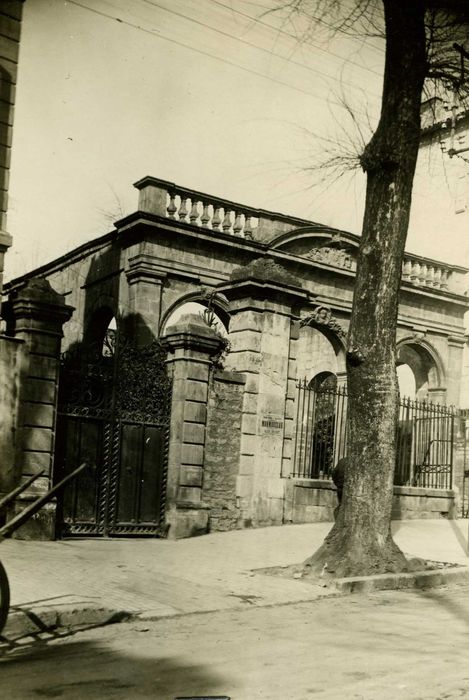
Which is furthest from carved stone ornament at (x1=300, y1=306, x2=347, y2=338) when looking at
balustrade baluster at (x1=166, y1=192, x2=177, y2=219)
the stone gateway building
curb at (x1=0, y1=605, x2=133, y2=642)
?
curb at (x1=0, y1=605, x2=133, y2=642)

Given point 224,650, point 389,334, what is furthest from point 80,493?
point 224,650

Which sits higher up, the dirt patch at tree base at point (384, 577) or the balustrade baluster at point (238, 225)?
the balustrade baluster at point (238, 225)

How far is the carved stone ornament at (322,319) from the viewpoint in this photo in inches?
632

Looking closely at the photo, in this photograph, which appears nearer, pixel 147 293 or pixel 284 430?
pixel 284 430

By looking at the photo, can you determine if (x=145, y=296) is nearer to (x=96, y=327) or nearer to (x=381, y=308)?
(x=96, y=327)

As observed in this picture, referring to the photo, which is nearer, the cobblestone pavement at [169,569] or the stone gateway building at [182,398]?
the cobblestone pavement at [169,569]

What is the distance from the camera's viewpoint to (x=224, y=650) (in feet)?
18.0

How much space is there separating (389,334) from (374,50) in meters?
3.81

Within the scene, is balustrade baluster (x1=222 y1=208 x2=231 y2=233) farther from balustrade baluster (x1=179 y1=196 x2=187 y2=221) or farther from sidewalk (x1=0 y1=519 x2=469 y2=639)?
sidewalk (x1=0 y1=519 x2=469 y2=639)

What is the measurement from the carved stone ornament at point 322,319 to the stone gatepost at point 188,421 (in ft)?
12.6

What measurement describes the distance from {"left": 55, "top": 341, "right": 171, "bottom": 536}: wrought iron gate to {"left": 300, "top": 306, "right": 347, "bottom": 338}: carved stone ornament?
4.63m

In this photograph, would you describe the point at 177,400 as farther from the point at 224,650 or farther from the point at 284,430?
the point at 224,650

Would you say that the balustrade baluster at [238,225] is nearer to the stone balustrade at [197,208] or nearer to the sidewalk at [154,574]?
the stone balustrade at [197,208]

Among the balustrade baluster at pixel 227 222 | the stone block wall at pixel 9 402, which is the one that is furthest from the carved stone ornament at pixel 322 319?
the stone block wall at pixel 9 402
